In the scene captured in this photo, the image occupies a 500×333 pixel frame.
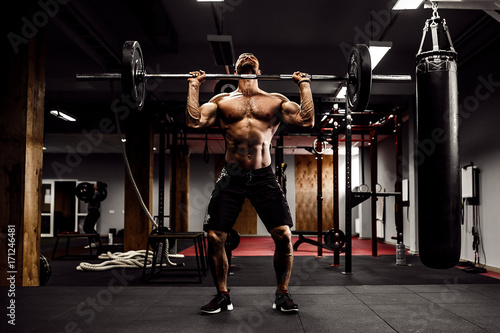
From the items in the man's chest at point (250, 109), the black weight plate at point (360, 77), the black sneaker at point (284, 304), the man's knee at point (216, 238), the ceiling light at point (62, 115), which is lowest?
the black sneaker at point (284, 304)

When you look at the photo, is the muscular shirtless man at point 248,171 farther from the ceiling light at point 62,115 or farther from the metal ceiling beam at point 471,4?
the ceiling light at point 62,115

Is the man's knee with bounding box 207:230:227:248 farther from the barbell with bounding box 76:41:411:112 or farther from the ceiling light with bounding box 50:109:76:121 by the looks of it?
the ceiling light with bounding box 50:109:76:121

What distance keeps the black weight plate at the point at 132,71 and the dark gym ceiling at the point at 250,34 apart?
5.13 feet

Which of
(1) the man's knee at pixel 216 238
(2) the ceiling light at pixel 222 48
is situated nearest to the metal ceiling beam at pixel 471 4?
(1) the man's knee at pixel 216 238

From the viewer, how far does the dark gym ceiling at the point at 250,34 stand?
13.9 feet

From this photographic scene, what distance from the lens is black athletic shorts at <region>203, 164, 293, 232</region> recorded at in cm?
233

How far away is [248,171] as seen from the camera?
2.36 m

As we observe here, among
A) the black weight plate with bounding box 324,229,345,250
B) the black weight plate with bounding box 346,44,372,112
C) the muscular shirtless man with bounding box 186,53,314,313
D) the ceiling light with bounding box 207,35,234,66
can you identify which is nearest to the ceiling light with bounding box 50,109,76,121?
the ceiling light with bounding box 207,35,234,66

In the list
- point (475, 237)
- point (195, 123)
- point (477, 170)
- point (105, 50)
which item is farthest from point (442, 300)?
point (105, 50)

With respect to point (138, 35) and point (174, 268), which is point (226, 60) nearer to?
point (138, 35)

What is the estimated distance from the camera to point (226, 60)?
4703 mm

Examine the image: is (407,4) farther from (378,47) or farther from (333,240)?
(333,240)

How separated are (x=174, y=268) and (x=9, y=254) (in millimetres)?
1958

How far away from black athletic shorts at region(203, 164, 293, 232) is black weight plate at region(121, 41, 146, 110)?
0.78 m
